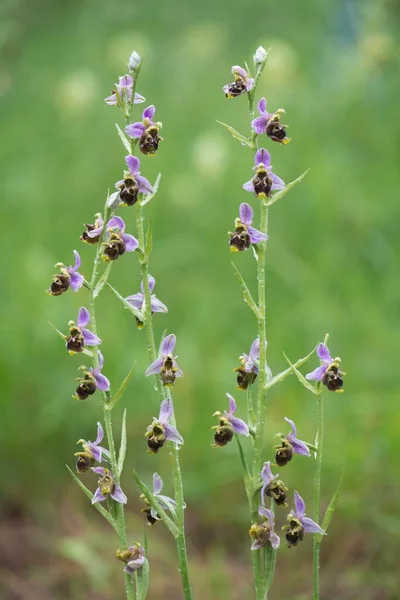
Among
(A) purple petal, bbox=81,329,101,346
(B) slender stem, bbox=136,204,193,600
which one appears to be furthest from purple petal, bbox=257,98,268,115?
(A) purple petal, bbox=81,329,101,346

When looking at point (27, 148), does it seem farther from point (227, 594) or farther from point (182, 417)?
point (227, 594)

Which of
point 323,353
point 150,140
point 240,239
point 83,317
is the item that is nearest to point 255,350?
point 323,353

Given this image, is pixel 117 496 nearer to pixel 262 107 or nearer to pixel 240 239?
pixel 240 239

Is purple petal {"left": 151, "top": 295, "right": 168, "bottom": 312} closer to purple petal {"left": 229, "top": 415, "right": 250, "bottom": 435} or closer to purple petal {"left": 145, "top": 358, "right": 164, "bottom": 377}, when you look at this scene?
purple petal {"left": 145, "top": 358, "right": 164, "bottom": 377}

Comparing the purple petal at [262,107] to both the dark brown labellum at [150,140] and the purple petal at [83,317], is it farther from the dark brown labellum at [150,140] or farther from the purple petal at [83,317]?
the purple petal at [83,317]

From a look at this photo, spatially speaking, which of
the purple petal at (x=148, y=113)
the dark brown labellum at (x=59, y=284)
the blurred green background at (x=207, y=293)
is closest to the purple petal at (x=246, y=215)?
the purple petal at (x=148, y=113)
